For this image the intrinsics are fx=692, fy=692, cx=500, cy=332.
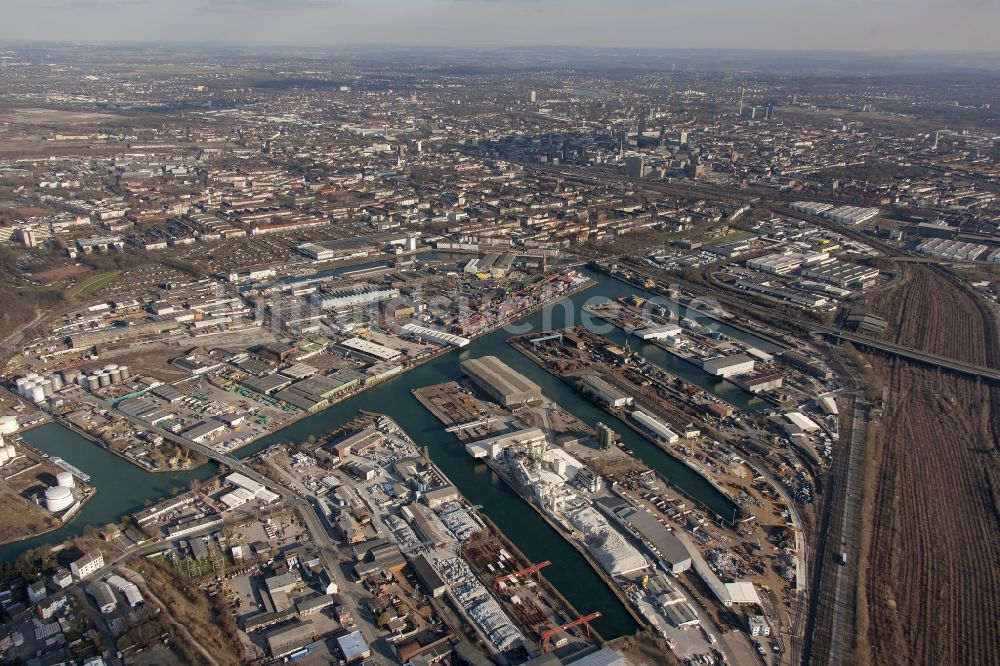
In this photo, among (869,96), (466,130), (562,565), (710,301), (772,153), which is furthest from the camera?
(869,96)

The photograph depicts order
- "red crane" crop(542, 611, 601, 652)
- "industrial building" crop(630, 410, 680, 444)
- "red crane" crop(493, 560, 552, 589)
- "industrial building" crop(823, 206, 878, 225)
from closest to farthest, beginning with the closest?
1. "red crane" crop(542, 611, 601, 652)
2. "red crane" crop(493, 560, 552, 589)
3. "industrial building" crop(630, 410, 680, 444)
4. "industrial building" crop(823, 206, 878, 225)

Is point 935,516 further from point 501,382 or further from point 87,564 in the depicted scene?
point 87,564

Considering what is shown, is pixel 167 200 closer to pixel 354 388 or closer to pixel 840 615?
pixel 354 388

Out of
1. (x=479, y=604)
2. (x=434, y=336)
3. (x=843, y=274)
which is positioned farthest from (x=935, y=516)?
(x=843, y=274)

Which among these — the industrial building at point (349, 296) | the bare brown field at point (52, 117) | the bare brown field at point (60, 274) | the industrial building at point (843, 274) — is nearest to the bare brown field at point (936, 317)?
the industrial building at point (843, 274)

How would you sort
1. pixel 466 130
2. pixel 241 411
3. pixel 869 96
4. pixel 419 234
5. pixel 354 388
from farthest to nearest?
pixel 869 96
pixel 466 130
pixel 419 234
pixel 354 388
pixel 241 411

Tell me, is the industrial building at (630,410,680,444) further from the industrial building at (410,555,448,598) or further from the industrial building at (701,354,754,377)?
the industrial building at (410,555,448,598)

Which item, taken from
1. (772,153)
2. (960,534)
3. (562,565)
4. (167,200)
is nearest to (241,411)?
(562,565)

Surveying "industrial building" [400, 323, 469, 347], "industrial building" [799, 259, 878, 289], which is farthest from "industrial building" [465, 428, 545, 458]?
"industrial building" [799, 259, 878, 289]
